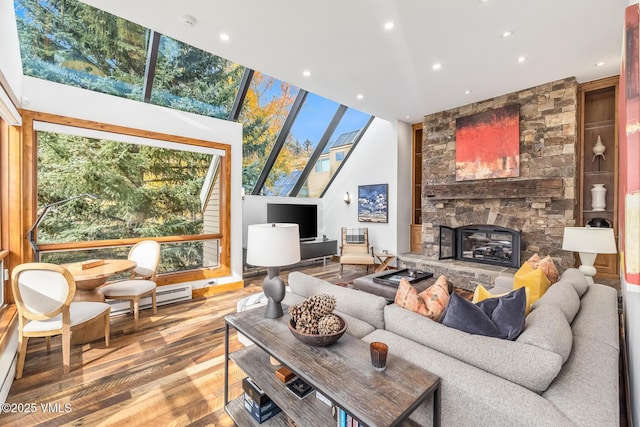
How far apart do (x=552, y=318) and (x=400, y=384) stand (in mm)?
912

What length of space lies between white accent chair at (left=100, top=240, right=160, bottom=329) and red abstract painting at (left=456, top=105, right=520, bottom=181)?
16.7 ft

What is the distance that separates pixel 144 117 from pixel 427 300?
4.18 meters

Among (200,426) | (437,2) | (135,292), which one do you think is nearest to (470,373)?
(200,426)

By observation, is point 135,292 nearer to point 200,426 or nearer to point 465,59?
point 200,426

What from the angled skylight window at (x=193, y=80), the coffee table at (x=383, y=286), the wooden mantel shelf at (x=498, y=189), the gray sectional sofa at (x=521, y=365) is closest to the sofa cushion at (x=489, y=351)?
the gray sectional sofa at (x=521, y=365)

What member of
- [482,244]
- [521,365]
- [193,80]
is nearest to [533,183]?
[482,244]

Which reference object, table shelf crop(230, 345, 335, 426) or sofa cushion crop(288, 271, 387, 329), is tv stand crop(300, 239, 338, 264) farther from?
table shelf crop(230, 345, 335, 426)

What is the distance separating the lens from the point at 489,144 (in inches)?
187

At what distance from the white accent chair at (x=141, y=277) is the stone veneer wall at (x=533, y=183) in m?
4.80

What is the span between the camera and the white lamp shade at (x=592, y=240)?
296 centimetres

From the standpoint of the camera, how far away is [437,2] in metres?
2.52

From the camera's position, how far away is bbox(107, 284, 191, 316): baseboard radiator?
11.7 feet

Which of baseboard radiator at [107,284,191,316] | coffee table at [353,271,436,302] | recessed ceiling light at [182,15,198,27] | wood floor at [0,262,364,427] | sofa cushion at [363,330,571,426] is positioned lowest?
wood floor at [0,262,364,427]

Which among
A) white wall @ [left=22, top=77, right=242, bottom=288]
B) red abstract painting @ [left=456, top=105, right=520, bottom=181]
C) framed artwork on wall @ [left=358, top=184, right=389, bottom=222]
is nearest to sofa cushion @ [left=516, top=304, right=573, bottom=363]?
red abstract painting @ [left=456, top=105, right=520, bottom=181]
